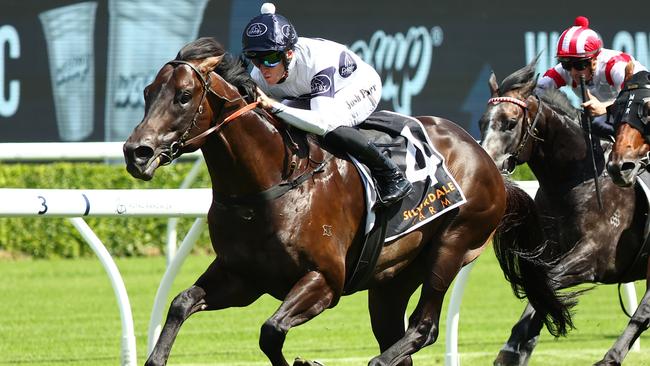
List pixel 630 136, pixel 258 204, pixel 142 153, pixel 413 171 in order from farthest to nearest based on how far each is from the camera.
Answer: pixel 630 136 → pixel 413 171 → pixel 258 204 → pixel 142 153

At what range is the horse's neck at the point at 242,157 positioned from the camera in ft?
14.8

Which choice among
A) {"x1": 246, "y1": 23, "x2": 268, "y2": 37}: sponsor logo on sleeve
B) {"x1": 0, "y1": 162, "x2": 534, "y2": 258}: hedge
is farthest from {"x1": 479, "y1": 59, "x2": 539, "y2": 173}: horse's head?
{"x1": 0, "y1": 162, "x2": 534, "y2": 258}: hedge

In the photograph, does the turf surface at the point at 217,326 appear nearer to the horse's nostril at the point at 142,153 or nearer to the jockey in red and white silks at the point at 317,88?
the jockey in red and white silks at the point at 317,88

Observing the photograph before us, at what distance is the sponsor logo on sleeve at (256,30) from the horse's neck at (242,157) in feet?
0.94

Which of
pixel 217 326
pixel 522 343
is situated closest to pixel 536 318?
pixel 522 343

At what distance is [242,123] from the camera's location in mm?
4539

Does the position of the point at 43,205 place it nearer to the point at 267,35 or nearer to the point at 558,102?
the point at 267,35

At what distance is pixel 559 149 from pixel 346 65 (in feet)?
5.08

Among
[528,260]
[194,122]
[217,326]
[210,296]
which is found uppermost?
[194,122]

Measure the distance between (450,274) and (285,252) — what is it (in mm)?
982

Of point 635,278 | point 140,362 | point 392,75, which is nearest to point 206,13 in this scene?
point 392,75

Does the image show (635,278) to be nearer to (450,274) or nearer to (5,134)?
(450,274)

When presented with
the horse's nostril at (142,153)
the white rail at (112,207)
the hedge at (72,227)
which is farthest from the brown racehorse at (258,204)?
the hedge at (72,227)

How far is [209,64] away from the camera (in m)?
4.46
